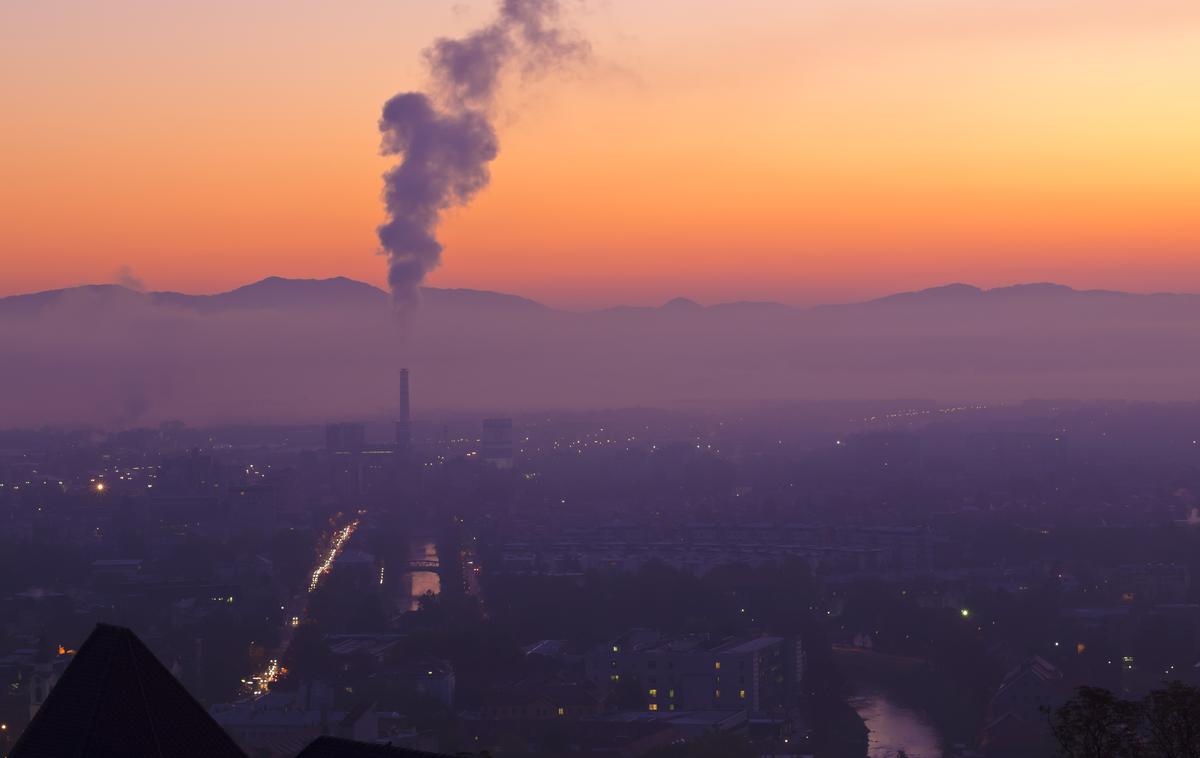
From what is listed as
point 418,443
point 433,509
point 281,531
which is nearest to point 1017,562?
point 281,531

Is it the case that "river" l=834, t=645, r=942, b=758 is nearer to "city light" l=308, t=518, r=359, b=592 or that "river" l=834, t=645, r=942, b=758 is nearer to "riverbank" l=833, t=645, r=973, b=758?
"riverbank" l=833, t=645, r=973, b=758

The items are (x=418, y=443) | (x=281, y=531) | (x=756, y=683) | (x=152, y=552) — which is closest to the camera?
(x=756, y=683)

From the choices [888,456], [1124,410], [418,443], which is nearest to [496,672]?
[888,456]

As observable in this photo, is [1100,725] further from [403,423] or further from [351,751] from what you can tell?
[403,423]

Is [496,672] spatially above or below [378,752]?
below

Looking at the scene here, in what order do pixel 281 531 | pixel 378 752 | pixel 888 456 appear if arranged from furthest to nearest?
pixel 888 456, pixel 281 531, pixel 378 752

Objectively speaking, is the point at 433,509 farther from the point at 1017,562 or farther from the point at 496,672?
the point at 496,672

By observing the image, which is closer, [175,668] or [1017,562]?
[175,668]

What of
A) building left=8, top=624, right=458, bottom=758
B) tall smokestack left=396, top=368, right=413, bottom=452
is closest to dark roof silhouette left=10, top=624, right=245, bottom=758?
building left=8, top=624, right=458, bottom=758
